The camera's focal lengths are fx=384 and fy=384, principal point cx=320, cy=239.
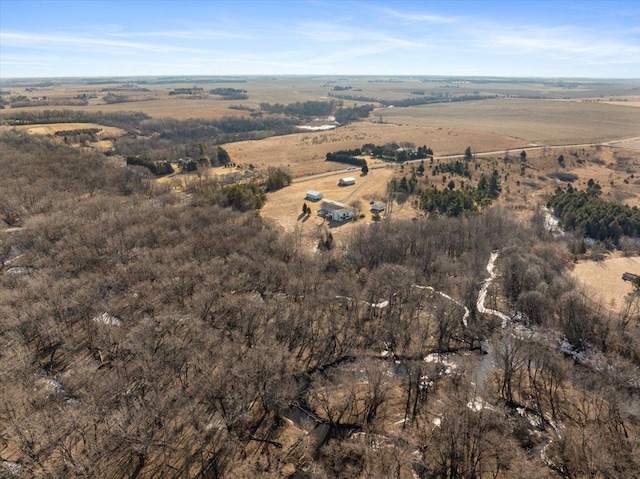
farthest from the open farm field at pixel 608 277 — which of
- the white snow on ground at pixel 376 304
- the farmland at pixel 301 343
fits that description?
the white snow on ground at pixel 376 304

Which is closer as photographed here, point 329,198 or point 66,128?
point 329,198

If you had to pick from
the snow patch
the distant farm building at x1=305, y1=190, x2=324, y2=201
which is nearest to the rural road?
the distant farm building at x1=305, y1=190, x2=324, y2=201

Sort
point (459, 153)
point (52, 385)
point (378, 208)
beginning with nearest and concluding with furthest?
point (52, 385) → point (378, 208) → point (459, 153)

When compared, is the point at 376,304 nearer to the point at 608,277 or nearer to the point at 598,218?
the point at 608,277

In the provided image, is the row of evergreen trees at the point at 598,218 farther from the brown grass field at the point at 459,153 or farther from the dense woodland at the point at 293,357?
the dense woodland at the point at 293,357

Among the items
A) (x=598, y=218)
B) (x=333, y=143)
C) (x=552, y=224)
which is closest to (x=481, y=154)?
(x=333, y=143)

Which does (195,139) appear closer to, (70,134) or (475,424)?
(70,134)

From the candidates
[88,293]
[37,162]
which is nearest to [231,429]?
[88,293]
